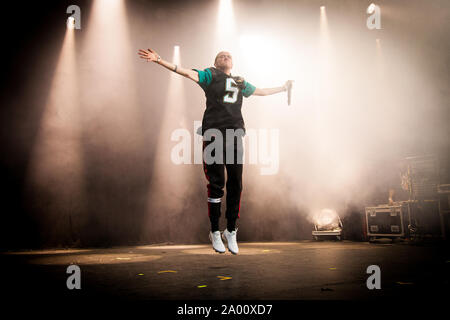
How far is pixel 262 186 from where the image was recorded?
6668mm

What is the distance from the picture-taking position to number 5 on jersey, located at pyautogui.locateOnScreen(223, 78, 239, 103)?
2.63 metres

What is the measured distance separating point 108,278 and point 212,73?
1.72 m

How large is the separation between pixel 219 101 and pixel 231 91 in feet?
0.47

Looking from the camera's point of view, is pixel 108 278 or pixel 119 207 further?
A: pixel 119 207

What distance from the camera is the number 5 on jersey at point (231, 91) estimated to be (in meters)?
2.63

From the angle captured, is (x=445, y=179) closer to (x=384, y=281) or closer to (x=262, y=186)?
(x=262, y=186)

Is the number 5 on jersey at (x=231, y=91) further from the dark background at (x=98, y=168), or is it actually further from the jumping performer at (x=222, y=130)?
the dark background at (x=98, y=168)

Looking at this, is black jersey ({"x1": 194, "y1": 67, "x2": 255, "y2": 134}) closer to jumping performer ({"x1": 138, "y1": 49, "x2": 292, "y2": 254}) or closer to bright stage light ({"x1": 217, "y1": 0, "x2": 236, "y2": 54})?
jumping performer ({"x1": 138, "y1": 49, "x2": 292, "y2": 254})

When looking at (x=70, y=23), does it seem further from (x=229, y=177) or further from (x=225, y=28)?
(x=229, y=177)

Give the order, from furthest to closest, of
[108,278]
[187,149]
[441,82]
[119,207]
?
[187,149]
[119,207]
[441,82]
[108,278]

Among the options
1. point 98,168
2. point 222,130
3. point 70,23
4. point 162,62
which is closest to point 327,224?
point 222,130

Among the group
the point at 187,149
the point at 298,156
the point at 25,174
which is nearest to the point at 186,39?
the point at 187,149

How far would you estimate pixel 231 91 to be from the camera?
2654 millimetres

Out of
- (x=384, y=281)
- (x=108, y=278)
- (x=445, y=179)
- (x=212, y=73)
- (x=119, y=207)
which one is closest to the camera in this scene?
(x=384, y=281)
